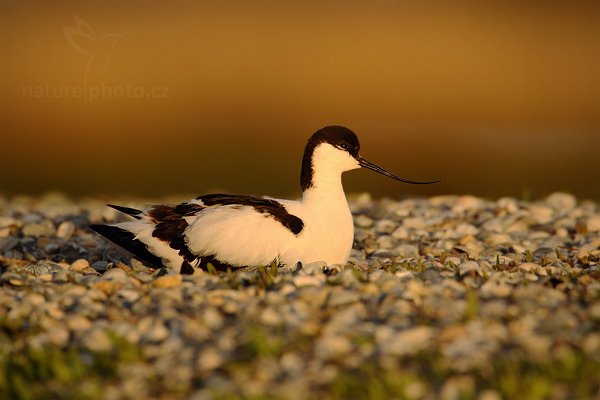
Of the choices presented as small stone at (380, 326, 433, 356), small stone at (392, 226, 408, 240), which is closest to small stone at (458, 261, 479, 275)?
small stone at (380, 326, 433, 356)

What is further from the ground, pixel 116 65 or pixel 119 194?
pixel 116 65

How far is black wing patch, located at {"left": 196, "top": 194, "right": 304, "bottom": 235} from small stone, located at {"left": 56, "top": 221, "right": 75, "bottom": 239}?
222cm

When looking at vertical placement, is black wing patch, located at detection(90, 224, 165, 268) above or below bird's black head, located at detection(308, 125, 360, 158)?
below

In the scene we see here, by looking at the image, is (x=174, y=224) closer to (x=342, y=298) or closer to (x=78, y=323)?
(x=78, y=323)

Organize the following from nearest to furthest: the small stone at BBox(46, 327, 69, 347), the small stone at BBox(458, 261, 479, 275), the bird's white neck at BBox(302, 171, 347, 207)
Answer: the small stone at BBox(46, 327, 69, 347) < the small stone at BBox(458, 261, 479, 275) < the bird's white neck at BBox(302, 171, 347, 207)

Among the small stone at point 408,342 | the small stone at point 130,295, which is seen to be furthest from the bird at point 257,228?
the small stone at point 408,342

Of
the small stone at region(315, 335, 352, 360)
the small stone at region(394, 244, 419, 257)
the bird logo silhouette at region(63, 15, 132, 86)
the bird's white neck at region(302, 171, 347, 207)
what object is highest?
the bird logo silhouette at region(63, 15, 132, 86)

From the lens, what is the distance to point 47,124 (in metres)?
20.1

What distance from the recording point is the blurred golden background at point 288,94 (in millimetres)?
16469

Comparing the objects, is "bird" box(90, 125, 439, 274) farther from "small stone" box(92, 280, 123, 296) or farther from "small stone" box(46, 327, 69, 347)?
"small stone" box(46, 327, 69, 347)

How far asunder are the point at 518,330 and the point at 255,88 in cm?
1664

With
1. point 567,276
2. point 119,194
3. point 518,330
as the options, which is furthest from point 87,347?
point 119,194

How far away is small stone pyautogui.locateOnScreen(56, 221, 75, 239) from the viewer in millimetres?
9750

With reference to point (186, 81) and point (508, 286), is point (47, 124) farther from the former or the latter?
point (508, 286)
